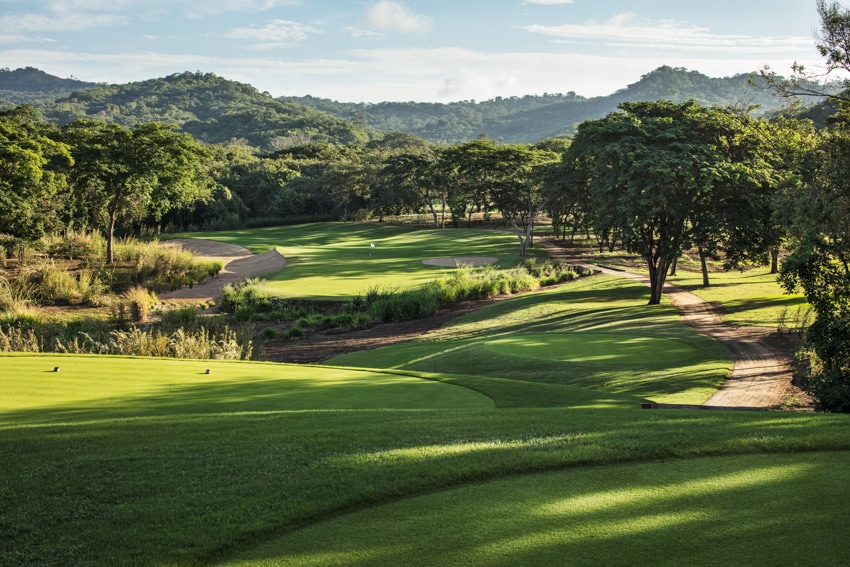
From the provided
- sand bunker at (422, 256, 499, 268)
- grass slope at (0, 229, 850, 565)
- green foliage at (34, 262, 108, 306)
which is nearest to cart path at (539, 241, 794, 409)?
grass slope at (0, 229, 850, 565)

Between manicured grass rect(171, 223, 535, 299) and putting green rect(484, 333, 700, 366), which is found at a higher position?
manicured grass rect(171, 223, 535, 299)

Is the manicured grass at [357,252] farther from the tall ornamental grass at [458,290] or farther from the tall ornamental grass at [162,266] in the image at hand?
the tall ornamental grass at [162,266]

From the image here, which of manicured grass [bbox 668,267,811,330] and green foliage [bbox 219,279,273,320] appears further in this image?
green foliage [bbox 219,279,273,320]

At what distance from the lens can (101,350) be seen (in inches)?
698

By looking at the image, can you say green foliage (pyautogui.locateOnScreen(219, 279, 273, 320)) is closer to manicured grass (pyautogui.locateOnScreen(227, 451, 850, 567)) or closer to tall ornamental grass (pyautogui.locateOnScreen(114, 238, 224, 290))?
tall ornamental grass (pyautogui.locateOnScreen(114, 238, 224, 290))

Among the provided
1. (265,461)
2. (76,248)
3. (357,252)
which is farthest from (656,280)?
(76,248)

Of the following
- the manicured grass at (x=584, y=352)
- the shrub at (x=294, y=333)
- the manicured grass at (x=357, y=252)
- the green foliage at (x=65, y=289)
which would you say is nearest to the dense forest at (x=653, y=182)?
the manicured grass at (x=584, y=352)

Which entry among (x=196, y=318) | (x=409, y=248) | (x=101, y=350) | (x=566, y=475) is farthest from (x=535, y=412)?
(x=409, y=248)

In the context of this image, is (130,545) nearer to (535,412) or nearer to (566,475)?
(566,475)

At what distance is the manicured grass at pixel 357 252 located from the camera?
3672 centimetres

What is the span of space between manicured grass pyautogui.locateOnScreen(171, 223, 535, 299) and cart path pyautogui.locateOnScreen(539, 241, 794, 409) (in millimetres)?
16343

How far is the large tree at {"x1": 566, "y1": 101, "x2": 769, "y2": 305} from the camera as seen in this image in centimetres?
2420

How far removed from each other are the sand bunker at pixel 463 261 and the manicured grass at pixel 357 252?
851 millimetres

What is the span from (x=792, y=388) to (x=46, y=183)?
127 ft
